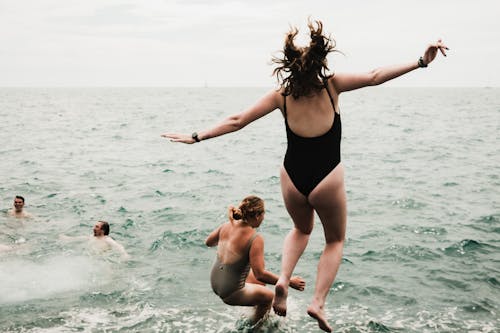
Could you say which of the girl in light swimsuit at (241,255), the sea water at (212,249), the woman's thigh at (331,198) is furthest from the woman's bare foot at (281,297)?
the sea water at (212,249)

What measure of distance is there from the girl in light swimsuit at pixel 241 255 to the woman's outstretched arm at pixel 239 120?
7.89 feet

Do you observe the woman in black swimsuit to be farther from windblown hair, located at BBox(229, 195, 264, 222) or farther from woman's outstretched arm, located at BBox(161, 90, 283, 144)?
windblown hair, located at BBox(229, 195, 264, 222)

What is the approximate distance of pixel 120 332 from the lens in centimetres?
871

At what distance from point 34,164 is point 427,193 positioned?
70.7 feet

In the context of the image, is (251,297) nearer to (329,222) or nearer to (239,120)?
(329,222)

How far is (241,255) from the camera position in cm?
714

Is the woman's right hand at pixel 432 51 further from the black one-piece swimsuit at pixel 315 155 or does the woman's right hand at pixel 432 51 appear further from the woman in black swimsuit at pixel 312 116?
the black one-piece swimsuit at pixel 315 155

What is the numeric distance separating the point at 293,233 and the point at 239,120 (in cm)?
137

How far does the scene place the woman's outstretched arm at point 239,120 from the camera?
4336 millimetres

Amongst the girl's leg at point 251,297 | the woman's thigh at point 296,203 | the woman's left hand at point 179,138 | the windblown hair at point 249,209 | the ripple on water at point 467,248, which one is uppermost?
the woman's left hand at point 179,138

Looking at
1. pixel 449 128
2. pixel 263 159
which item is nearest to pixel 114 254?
pixel 263 159

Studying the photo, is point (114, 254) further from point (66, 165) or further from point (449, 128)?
point (449, 128)

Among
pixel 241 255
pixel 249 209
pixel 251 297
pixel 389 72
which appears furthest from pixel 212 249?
pixel 389 72

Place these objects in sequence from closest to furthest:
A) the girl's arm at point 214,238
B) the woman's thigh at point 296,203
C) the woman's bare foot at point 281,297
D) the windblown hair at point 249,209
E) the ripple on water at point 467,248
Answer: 1. the woman's thigh at point 296,203
2. the woman's bare foot at point 281,297
3. the windblown hair at point 249,209
4. the girl's arm at point 214,238
5. the ripple on water at point 467,248
